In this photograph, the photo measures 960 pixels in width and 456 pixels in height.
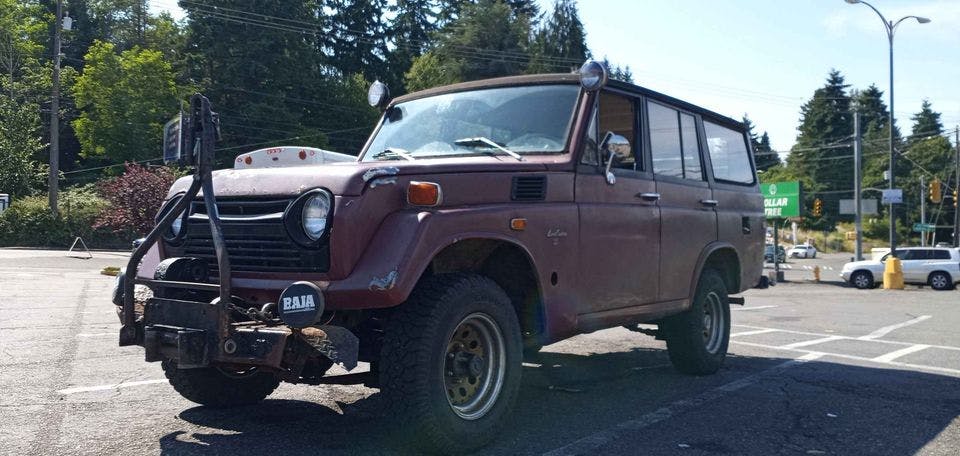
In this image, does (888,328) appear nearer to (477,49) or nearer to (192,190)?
(192,190)

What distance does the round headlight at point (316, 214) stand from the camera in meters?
4.04

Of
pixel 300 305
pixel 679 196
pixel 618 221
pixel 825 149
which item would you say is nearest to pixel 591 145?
pixel 618 221

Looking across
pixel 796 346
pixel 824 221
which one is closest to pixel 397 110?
pixel 796 346

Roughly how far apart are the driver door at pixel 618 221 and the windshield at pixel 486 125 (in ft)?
0.82

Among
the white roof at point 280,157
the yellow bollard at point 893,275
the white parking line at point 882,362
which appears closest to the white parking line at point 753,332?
the white parking line at point 882,362

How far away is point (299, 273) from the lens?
409cm

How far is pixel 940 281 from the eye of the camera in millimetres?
27828

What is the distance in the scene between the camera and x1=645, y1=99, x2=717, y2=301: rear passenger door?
241 inches

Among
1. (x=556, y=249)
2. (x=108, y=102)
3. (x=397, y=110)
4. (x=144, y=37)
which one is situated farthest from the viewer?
(x=144, y=37)

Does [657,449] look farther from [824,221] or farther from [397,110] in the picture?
[824,221]

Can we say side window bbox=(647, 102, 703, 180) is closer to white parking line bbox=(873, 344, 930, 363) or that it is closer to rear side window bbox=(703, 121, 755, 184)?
rear side window bbox=(703, 121, 755, 184)

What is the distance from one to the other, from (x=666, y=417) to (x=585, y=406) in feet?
1.89

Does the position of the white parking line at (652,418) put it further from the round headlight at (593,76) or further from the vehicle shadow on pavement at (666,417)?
the round headlight at (593,76)

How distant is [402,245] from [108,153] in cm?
5145
